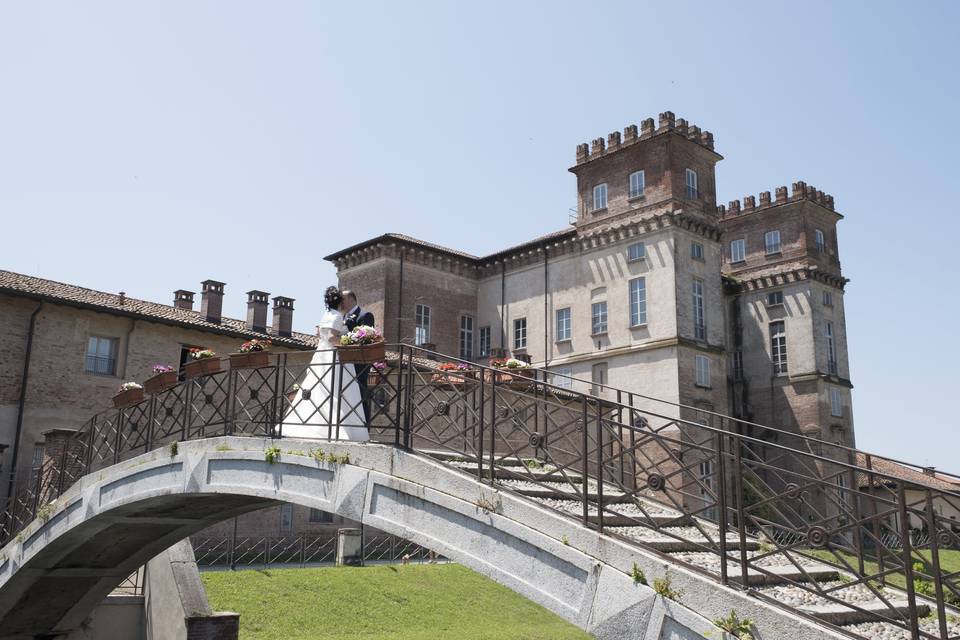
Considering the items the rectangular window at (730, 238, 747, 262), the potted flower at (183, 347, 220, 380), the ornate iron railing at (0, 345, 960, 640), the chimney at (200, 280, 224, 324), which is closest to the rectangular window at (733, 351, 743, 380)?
the rectangular window at (730, 238, 747, 262)

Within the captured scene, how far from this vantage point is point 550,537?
6672mm

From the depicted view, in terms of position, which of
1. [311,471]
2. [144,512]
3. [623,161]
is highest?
[623,161]

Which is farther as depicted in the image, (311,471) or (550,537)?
(311,471)

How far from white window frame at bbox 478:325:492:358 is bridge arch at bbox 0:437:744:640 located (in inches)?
1062

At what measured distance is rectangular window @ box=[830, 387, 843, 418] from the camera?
4044cm

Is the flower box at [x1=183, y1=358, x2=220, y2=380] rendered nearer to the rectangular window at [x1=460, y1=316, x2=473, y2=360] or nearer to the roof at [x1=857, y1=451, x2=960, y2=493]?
the roof at [x1=857, y1=451, x2=960, y2=493]

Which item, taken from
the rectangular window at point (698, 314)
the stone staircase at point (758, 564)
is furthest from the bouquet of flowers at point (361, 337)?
the rectangular window at point (698, 314)

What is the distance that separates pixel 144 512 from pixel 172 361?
13.6 m

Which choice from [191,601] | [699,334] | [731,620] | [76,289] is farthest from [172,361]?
[731,620]

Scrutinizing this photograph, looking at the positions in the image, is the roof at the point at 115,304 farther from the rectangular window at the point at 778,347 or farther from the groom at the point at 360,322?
the rectangular window at the point at 778,347

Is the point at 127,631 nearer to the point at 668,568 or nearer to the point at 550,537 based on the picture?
the point at 550,537

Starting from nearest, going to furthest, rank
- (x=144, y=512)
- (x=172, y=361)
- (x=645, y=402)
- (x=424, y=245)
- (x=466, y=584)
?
(x=144, y=512) → (x=466, y=584) → (x=172, y=361) → (x=645, y=402) → (x=424, y=245)

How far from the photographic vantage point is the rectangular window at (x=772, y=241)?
143 ft

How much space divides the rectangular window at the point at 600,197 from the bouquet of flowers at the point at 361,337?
1175 inches
